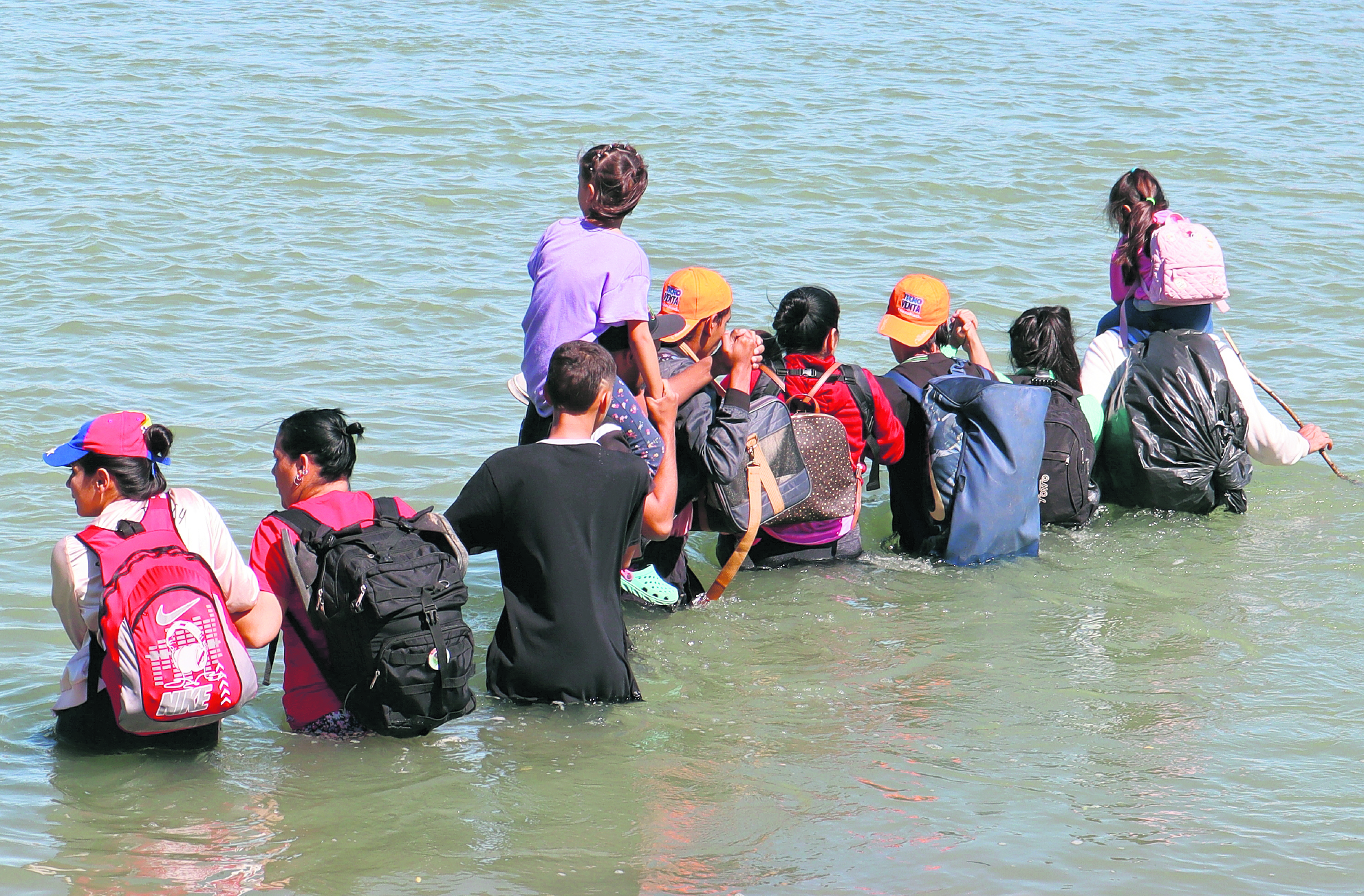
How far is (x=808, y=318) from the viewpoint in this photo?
19.4 feet

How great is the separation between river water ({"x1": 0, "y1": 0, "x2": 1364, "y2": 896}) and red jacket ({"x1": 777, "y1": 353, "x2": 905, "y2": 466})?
718 mm

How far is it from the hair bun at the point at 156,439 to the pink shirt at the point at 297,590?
1.20 ft

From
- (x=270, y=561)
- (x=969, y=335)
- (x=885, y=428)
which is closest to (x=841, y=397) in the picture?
(x=885, y=428)

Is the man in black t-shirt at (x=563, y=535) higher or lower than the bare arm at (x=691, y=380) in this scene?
lower

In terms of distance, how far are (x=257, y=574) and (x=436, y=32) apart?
15696 mm

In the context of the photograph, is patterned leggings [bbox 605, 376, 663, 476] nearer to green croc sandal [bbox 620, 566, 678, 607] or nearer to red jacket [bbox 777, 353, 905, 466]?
green croc sandal [bbox 620, 566, 678, 607]

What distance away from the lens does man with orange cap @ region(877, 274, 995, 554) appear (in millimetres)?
6281

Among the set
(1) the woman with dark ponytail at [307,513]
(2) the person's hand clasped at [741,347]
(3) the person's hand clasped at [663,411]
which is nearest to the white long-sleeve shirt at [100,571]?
(1) the woman with dark ponytail at [307,513]

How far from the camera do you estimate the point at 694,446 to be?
560cm

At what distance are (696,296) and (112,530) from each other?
8.30 feet

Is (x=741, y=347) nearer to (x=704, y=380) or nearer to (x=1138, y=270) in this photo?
(x=704, y=380)

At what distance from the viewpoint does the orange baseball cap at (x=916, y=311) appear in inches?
251

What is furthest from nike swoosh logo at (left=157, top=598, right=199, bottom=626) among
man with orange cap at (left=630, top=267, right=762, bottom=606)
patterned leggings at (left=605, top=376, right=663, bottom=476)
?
man with orange cap at (left=630, top=267, right=762, bottom=606)

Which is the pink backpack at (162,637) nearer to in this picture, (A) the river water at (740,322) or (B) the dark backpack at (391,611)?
(B) the dark backpack at (391,611)
